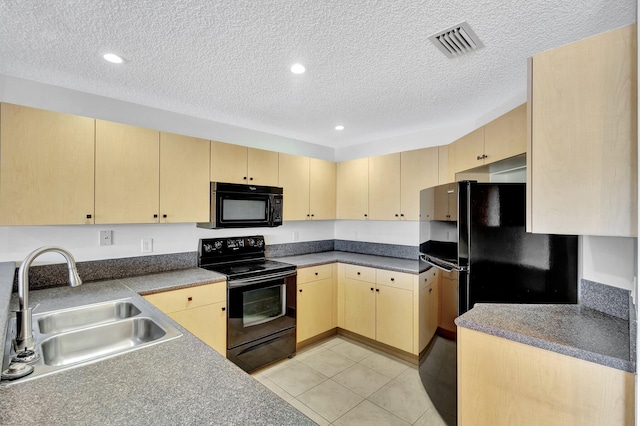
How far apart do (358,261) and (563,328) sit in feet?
6.93

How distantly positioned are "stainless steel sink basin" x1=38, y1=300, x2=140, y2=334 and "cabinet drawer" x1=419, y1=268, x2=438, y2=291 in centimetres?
204

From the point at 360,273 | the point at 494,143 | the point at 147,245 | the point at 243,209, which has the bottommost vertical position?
the point at 360,273

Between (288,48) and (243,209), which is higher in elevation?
(288,48)

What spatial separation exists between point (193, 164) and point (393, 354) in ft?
8.74

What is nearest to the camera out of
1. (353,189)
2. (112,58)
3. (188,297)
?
(112,58)

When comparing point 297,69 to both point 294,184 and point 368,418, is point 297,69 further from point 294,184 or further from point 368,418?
point 368,418

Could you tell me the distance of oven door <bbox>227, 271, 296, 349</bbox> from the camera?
2.56m

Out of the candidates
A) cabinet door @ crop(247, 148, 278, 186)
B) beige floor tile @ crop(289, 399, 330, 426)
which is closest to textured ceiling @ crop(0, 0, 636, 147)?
cabinet door @ crop(247, 148, 278, 186)

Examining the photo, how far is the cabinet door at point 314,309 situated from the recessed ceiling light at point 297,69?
6.65 feet

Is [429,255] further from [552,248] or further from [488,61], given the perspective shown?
[488,61]

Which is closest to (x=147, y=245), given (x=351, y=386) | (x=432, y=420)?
(x=351, y=386)

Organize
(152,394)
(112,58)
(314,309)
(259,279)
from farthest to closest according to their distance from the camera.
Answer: (314,309), (259,279), (112,58), (152,394)

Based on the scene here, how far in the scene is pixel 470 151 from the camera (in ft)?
8.25

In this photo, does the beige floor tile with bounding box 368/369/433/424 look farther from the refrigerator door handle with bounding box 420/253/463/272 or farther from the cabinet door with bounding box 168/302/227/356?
the cabinet door with bounding box 168/302/227/356
